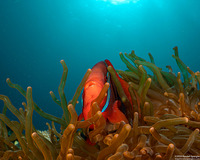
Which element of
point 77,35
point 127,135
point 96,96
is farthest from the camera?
point 77,35

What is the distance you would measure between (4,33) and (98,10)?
39.6ft

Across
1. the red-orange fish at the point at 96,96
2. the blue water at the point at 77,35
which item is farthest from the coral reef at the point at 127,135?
the blue water at the point at 77,35

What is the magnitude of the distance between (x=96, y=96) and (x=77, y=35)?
1088 inches

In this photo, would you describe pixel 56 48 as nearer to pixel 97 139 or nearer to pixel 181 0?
pixel 181 0

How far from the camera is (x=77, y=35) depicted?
2734 centimetres

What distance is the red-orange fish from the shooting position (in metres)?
0.96

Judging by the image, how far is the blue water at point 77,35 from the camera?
20141mm

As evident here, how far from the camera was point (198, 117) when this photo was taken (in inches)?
40.5

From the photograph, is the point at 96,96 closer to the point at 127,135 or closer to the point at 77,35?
the point at 127,135

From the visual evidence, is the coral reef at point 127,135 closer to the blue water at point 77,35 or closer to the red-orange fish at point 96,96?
the red-orange fish at point 96,96

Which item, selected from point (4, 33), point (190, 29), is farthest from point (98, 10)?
point (190, 29)

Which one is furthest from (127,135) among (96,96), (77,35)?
(77,35)

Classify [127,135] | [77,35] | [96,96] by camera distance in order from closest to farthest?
[127,135], [96,96], [77,35]

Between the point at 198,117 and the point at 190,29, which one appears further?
the point at 190,29
